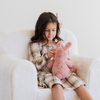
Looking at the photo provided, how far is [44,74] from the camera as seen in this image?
1127mm

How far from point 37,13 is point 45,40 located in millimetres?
504

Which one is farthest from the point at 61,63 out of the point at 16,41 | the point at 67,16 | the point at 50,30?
the point at 67,16

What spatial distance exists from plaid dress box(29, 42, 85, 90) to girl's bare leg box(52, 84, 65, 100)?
2cm

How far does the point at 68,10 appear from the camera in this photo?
1818 millimetres

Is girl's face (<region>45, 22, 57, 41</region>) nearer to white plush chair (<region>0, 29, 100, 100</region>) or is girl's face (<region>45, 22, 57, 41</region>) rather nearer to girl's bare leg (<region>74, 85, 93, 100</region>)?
white plush chair (<region>0, 29, 100, 100</region>)

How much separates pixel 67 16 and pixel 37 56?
848 mm

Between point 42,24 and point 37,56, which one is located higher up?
point 42,24

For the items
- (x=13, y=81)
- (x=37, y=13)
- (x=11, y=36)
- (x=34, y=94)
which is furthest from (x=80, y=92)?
(x=37, y=13)

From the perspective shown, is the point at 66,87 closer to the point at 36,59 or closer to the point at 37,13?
the point at 36,59

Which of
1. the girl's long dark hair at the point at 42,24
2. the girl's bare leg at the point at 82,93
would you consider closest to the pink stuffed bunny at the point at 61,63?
the girl's bare leg at the point at 82,93

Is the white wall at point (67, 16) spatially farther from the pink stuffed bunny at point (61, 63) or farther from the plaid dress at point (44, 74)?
the pink stuffed bunny at point (61, 63)

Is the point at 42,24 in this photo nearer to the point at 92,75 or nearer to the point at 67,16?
the point at 92,75

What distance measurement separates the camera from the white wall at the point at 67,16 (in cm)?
161

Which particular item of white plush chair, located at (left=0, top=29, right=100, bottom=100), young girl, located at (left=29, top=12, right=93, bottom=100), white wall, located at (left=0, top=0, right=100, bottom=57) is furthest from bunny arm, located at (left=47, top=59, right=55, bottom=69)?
white wall, located at (left=0, top=0, right=100, bottom=57)
